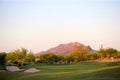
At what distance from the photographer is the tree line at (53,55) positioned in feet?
35.0

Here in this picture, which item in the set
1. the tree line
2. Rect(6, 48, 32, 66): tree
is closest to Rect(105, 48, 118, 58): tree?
the tree line

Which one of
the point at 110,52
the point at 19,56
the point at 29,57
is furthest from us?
the point at 19,56

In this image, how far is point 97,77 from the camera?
816cm

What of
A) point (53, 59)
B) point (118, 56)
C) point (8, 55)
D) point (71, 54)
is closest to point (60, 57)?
point (53, 59)

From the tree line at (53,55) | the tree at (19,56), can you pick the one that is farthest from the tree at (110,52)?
the tree at (19,56)

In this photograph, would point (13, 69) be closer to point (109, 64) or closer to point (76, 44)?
point (76, 44)

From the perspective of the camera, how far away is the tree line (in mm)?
10659

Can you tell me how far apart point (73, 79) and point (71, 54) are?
526cm

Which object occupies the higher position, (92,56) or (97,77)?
(92,56)

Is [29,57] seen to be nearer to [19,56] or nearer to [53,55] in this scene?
[19,56]

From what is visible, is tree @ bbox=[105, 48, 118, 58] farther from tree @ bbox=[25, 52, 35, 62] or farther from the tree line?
tree @ bbox=[25, 52, 35, 62]

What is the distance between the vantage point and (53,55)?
15250 millimetres

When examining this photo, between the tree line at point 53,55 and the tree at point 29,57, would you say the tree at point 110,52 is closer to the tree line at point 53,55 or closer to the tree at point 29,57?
the tree line at point 53,55

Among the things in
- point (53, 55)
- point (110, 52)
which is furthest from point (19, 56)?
point (110, 52)
